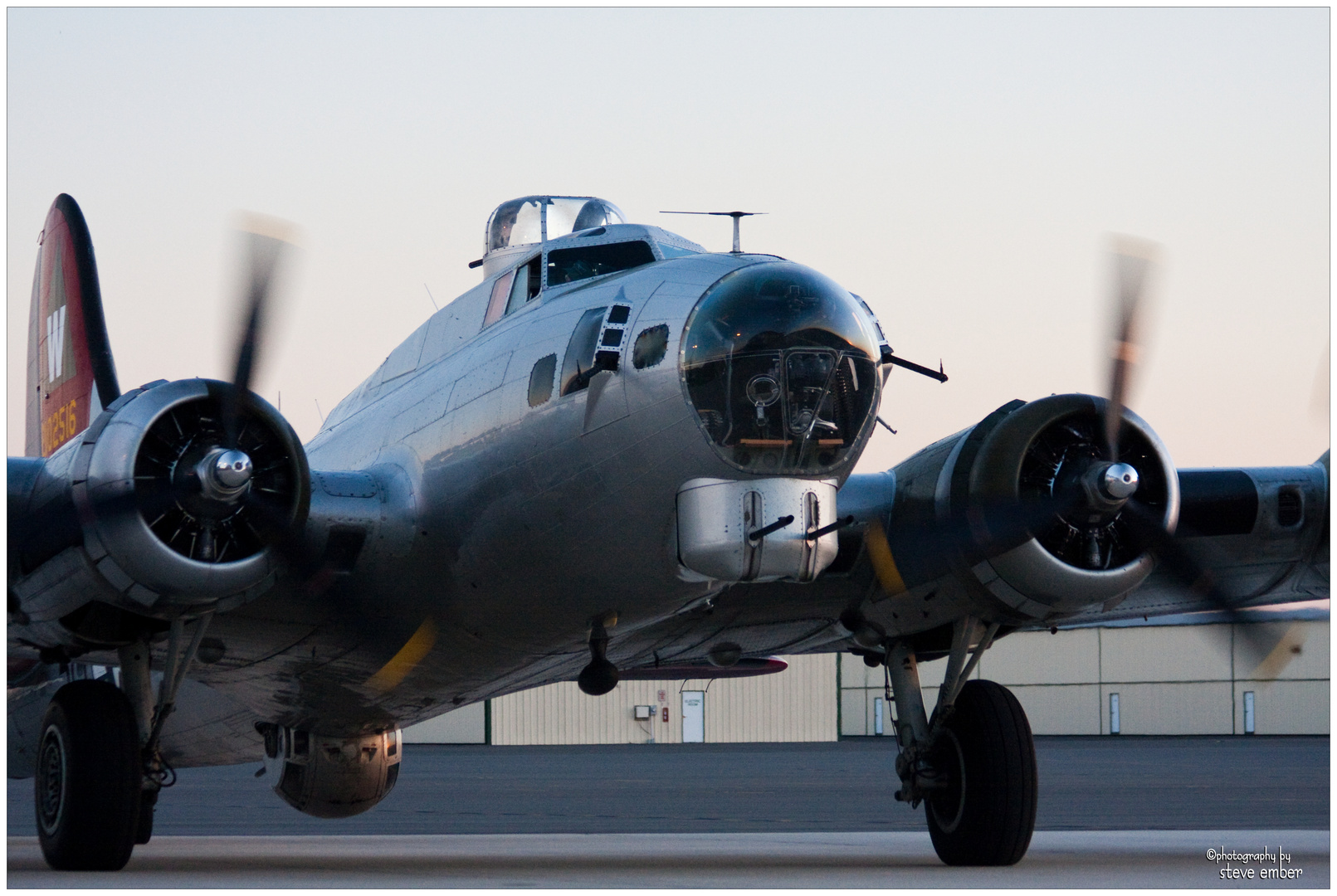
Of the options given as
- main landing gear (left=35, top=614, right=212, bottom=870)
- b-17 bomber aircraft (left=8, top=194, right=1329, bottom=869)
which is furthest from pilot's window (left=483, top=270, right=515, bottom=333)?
main landing gear (left=35, top=614, right=212, bottom=870)

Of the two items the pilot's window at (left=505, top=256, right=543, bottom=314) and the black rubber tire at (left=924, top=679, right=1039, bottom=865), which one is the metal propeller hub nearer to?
the pilot's window at (left=505, top=256, right=543, bottom=314)

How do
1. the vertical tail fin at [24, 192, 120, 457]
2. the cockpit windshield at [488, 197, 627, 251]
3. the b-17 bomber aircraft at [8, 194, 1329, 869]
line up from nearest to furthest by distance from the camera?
the b-17 bomber aircraft at [8, 194, 1329, 869]
the cockpit windshield at [488, 197, 627, 251]
the vertical tail fin at [24, 192, 120, 457]

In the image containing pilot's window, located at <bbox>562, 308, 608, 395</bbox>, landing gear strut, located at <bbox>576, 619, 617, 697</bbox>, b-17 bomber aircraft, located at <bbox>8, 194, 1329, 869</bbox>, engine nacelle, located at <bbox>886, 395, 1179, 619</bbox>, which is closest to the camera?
b-17 bomber aircraft, located at <bbox>8, 194, 1329, 869</bbox>

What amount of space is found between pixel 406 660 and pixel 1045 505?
504 centimetres

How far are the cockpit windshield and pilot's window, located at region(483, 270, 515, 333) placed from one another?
125cm

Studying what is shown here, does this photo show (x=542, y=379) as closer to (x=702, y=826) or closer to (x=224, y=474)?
(x=224, y=474)

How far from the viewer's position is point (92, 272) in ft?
59.9

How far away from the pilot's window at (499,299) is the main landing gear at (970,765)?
14.6 ft

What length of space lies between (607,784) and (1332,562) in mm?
25312

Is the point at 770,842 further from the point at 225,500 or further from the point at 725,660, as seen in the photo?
the point at 225,500

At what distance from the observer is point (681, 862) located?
14.2 meters

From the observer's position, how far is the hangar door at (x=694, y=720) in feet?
212

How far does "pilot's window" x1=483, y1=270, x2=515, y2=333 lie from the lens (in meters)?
12.9

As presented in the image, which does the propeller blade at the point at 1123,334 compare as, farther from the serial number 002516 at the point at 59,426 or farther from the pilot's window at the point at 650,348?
the serial number 002516 at the point at 59,426
